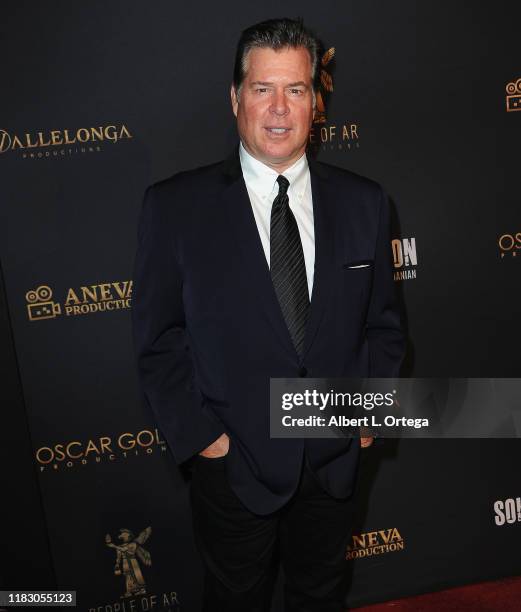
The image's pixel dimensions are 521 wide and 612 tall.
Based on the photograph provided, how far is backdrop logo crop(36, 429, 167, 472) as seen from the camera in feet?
8.27

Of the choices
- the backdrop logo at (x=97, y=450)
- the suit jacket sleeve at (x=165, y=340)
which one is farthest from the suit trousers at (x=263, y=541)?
the backdrop logo at (x=97, y=450)

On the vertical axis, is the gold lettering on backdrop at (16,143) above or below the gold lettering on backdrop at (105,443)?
above

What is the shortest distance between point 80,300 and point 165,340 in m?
0.55

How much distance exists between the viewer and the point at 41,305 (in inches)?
94.7

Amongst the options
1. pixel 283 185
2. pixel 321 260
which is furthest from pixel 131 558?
pixel 283 185

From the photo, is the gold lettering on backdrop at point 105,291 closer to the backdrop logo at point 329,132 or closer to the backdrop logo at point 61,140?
the backdrop logo at point 61,140

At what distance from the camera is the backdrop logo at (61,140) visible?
2.27 m

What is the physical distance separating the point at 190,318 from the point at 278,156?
1.60 feet

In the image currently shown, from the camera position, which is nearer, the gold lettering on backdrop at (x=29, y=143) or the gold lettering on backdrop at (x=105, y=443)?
the gold lettering on backdrop at (x=29, y=143)

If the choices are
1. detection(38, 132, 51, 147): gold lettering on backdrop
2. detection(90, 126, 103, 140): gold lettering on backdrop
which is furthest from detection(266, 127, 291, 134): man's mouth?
detection(38, 132, 51, 147): gold lettering on backdrop

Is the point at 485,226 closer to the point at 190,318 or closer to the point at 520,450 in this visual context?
the point at 520,450

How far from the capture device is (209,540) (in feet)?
6.84

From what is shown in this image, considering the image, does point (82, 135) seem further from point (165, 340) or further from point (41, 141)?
point (165, 340)

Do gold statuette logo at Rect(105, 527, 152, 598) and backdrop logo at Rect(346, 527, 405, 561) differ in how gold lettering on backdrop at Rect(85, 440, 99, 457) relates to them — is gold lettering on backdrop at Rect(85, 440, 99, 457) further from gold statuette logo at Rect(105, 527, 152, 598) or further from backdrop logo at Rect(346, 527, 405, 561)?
backdrop logo at Rect(346, 527, 405, 561)
